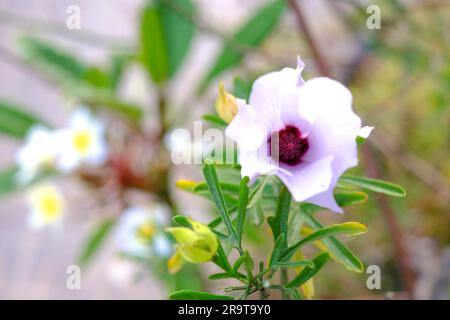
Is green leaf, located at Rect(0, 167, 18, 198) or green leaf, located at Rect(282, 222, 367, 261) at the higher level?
green leaf, located at Rect(0, 167, 18, 198)

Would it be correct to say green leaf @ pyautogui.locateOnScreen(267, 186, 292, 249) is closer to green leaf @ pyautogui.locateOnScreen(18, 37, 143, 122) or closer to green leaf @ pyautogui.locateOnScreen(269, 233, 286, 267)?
green leaf @ pyautogui.locateOnScreen(269, 233, 286, 267)

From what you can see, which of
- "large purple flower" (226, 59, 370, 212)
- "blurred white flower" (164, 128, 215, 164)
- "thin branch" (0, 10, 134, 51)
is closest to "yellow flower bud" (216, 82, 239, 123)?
"large purple flower" (226, 59, 370, 212)

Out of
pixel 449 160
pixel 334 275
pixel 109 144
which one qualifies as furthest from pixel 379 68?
pixel 109 144

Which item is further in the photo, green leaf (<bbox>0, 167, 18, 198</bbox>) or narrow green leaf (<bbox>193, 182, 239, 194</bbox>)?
green leaf (<bbox>0, 167, 18, 198</bbox>)

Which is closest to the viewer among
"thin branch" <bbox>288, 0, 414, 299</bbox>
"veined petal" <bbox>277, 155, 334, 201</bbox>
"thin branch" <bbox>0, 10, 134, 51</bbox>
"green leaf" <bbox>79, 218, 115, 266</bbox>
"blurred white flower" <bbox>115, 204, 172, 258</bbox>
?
"veined petal" <bbox>277, 155, 334, 201</bbox>

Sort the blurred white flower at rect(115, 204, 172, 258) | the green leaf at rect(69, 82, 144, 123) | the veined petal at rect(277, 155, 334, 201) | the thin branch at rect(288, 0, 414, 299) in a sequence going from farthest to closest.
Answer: the green leaf at rect(69, 82, 144, 123), the blurred white flower at rect(115, 204, 172, 258), the thin branch at rect(288, 0, 414, 299), the veined petal at rect(277, 155, 334, 201)

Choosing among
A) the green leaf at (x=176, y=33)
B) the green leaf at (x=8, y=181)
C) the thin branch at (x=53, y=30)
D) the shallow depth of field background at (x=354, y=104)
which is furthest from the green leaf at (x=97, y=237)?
the thin branch at (x=53, y=30)
